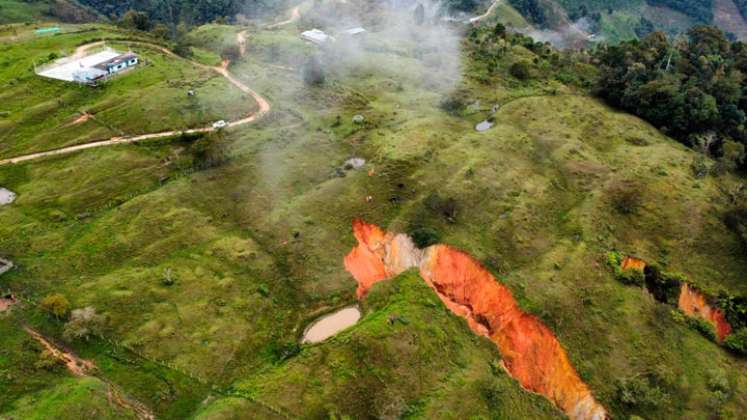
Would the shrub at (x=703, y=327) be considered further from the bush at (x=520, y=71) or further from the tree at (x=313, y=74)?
the tree at (x=313, y=74)

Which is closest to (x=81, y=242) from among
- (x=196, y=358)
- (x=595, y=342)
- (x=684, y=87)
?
(x=196, y=358)

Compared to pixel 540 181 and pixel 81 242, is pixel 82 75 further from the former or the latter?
pixel 540 181

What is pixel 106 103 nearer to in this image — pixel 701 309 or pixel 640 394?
pixel 640 394

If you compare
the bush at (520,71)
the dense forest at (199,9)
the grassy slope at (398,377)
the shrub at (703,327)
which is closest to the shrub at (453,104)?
the bush at (520,71)

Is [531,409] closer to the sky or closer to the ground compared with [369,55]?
closer to the ground

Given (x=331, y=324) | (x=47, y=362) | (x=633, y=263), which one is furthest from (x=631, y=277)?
(x=47, y=362)

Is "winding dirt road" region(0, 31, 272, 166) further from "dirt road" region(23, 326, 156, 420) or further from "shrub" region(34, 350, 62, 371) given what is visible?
"shrub" region(34, 350, 62, 371)
